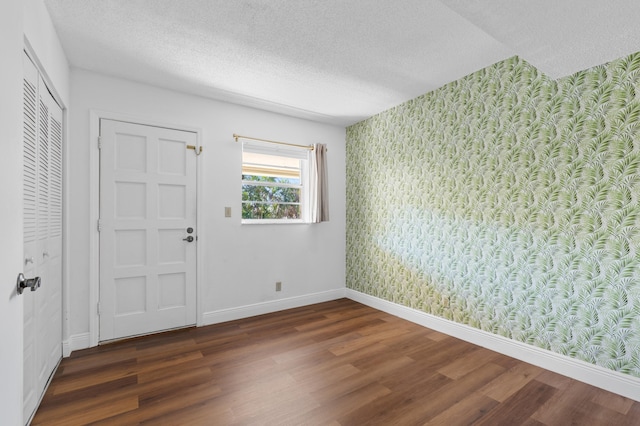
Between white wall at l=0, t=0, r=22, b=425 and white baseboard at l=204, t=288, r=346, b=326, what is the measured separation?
211cm

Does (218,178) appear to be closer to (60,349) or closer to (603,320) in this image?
(60,349)

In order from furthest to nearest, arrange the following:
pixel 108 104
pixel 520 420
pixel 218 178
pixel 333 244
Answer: pixel 333 244, pixel 218 178, pixel 108 104, pixel 520 420

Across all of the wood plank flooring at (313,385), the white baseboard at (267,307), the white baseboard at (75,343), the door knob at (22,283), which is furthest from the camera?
the white baseboard at (267,307)

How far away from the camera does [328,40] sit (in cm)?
233

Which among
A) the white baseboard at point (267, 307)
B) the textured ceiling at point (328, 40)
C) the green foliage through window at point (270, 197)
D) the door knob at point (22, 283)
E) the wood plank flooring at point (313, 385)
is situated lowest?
the wood plank flooring at point (313, 385)

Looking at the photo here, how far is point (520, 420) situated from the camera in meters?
1.82

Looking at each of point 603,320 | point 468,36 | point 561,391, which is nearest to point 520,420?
point 561,391

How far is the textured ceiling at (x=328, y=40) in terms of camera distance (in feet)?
5.70

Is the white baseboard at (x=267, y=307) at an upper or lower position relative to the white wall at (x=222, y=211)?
lower

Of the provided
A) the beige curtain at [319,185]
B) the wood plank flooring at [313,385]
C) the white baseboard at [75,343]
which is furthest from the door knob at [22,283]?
the beige curtain at [319,185]

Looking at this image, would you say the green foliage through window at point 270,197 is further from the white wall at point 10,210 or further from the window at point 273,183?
the white wall at point 10,210

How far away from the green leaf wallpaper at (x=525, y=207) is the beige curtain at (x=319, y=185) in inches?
33.2

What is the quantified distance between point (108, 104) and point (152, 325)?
7.28ft

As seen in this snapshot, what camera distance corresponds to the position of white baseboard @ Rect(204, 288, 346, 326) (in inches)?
133
